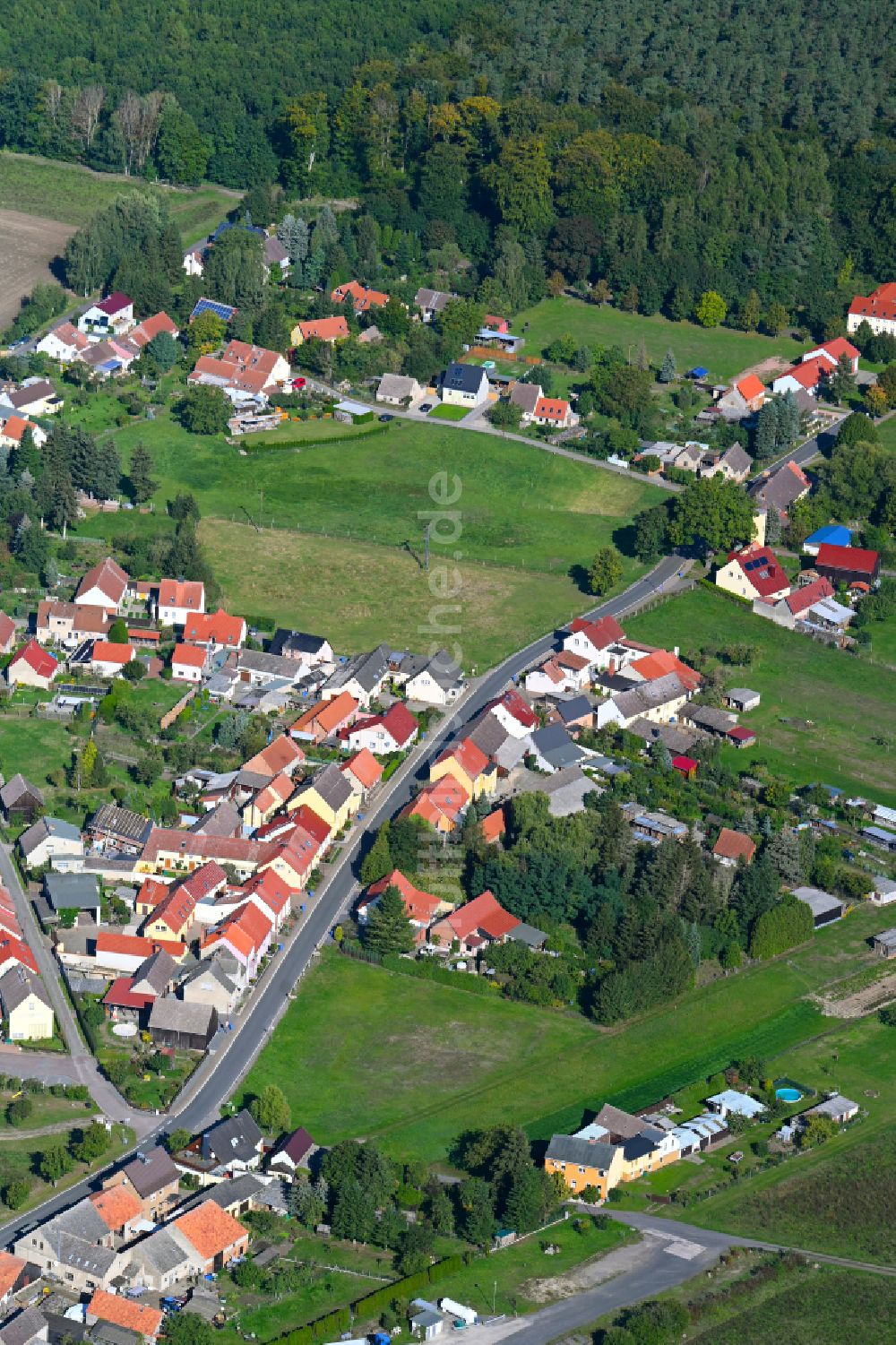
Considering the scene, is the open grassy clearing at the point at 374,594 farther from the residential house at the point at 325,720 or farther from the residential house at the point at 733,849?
the residential house at the point at 733,849

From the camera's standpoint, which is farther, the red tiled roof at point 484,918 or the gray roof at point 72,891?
the gray roof at point 72,891

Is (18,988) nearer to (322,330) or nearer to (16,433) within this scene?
(16,433)

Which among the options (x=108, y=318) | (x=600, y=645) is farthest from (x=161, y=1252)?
(x=108, y=318)

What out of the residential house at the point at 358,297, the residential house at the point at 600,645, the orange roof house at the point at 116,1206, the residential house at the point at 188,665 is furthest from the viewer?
the residential house at the point at 358,297

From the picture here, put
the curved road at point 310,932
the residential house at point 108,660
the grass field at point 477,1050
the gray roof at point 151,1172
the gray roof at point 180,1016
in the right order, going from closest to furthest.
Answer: the gray roof at point 151,1172
the curved road at point 310,932
the grass field at point 477,1050
the gray roof at point 180,1016
the residential house at point 108,660

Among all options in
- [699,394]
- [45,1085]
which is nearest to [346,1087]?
[45,1085]

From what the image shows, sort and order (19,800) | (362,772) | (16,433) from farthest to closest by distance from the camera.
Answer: (16,433) → (362,772) → (19,800)

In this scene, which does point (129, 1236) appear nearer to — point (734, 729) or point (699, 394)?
point (734, 729)

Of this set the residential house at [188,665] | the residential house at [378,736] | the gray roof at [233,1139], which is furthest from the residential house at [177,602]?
the gray roof at [233,1139]
